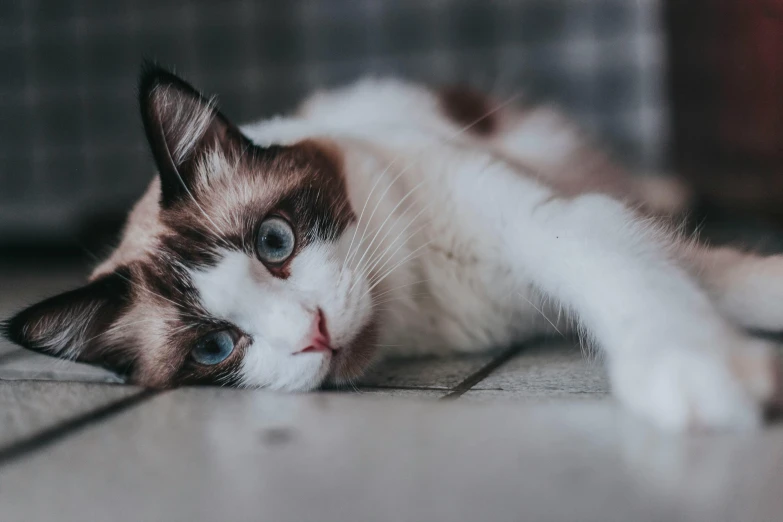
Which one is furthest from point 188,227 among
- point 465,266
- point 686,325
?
point 686,325

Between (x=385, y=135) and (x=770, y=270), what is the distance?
2.68 ft

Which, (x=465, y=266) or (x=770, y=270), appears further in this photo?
(x=465, y=266)

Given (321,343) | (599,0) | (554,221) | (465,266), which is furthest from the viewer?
(599,0)

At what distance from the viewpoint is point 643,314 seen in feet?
3.14

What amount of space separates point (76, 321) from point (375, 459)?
2.25ft

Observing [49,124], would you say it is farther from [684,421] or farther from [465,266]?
[684,421]

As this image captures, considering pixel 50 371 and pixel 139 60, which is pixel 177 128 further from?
pixel 139 60

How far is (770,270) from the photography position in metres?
1.27

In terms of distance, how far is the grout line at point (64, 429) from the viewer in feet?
2.96

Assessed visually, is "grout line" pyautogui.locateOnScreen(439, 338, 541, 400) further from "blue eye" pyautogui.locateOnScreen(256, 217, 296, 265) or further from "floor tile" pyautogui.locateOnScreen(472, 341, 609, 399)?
"blue eye" pyautogui.locateOnScreen(256, 217, 296, 265)

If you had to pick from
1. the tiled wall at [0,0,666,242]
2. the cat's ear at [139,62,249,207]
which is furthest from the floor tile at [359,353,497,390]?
the tiled wall at [0,0,666,242]

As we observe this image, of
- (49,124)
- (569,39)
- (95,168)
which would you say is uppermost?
(569,39)

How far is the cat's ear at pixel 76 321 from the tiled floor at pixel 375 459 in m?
0.11

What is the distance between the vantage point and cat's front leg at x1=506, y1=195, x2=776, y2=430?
799 millimetres
